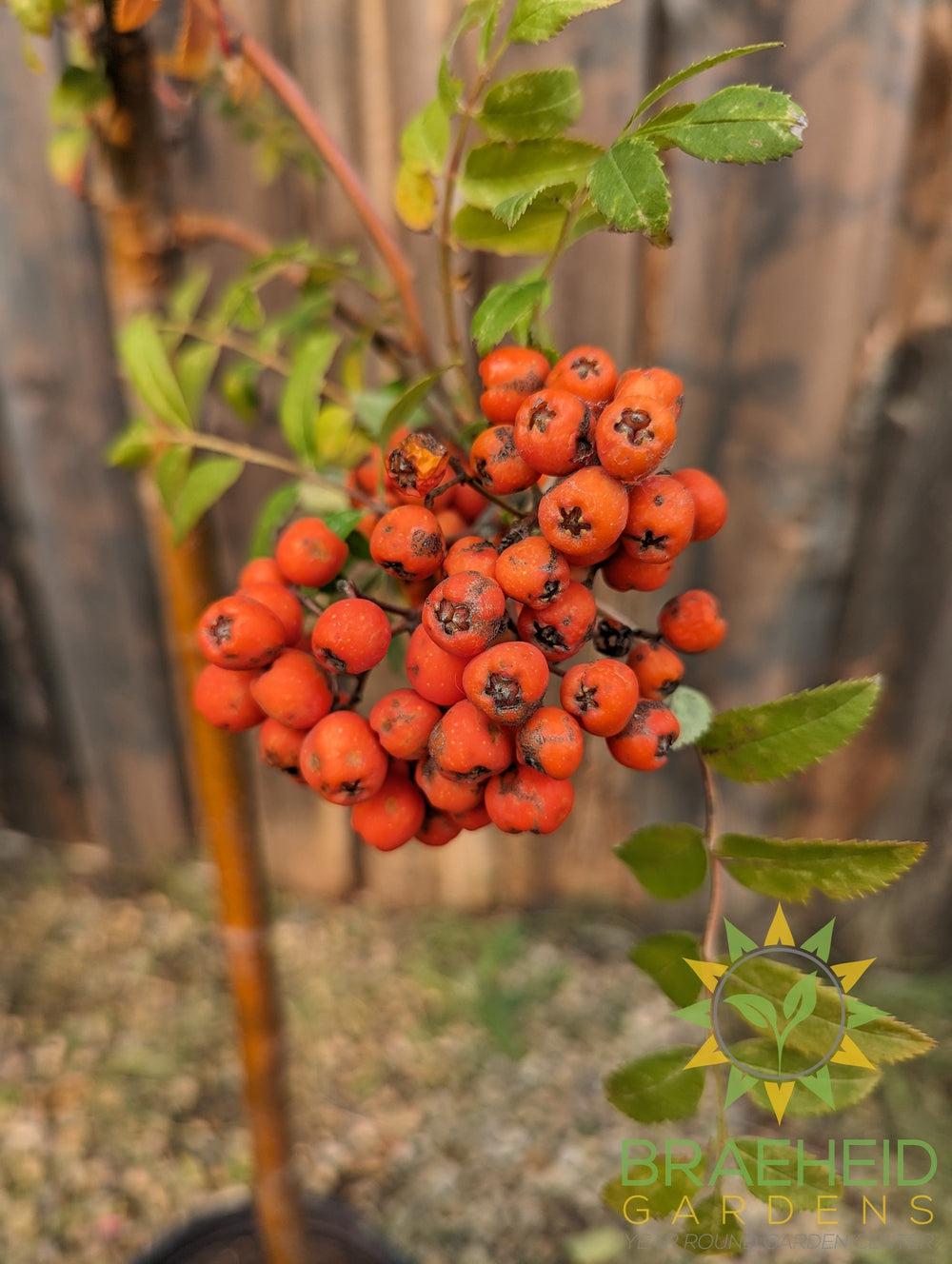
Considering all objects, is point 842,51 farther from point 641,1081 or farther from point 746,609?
point 641,1081

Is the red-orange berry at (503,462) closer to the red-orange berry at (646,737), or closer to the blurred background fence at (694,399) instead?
the red-orange berry at (646,737)

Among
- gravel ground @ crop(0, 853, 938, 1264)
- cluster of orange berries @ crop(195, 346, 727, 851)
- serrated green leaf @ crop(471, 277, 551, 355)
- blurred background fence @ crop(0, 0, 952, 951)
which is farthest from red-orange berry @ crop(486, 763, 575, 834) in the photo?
gravel ground @ crop(0, 853, 938, 1264)

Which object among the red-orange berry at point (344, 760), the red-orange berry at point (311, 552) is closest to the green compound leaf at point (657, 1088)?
the red-orange berry at point (344, 760)

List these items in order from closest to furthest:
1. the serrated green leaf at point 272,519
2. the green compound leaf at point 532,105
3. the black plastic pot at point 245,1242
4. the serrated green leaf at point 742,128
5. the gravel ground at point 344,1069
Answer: the serrated green leaf at point 742,128 → the green compound leaf at point 532,105 → the serrated green leaf at point 272,519 → the black plastic pot at point 245,1242 → the gravel ground at point 344,1069

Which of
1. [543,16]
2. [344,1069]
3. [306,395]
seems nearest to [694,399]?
[306,395]

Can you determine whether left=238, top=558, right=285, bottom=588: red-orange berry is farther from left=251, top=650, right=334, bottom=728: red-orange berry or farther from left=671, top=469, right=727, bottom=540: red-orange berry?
left=671, top=469, right=727, bottom=540: red-orange berry

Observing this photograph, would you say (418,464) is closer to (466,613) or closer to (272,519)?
(466,613)
